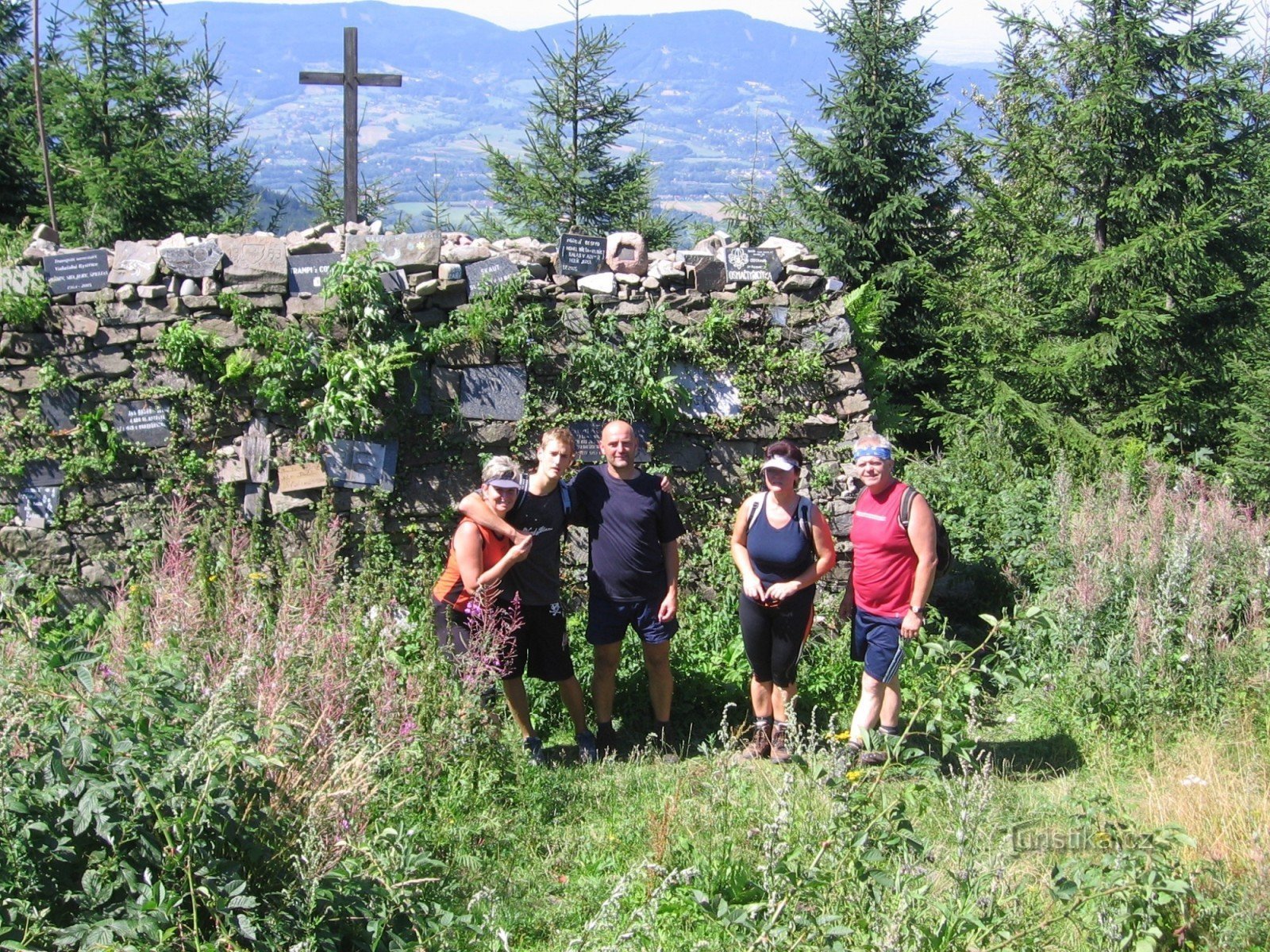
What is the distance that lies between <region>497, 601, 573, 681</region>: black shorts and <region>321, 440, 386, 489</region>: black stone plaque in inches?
80.0

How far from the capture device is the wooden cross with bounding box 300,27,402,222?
809cm

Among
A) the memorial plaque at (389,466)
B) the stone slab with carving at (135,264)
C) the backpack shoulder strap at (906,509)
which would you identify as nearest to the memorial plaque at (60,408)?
the stone slab with carving at (135,264)

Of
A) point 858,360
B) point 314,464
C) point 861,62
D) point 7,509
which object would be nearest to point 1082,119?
point 861,62

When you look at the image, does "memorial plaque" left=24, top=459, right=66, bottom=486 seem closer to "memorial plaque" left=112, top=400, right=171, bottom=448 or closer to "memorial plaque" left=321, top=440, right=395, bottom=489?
"memorial plaque" left=112, top=400, right=171, bottom=448

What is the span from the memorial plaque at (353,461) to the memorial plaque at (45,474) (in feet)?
6.05

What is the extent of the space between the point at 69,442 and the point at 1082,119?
8774 mm

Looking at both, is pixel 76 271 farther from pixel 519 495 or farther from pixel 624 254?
pixel 519 495

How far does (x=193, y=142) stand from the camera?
1360cm

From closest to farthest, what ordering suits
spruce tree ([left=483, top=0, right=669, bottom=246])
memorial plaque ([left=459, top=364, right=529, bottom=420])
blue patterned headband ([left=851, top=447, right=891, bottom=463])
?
1. blue patterned headband ([left=851, top=447, right=891, bottom=463])
2. memorial plaque ([left=459, top=364, right=529, bottom=420])
3. spruce tree ([left=483, top=0, right=669, bottom=246])

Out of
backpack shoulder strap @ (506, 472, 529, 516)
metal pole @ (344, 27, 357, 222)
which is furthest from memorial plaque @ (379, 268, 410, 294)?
backpack shoulder strap @ (506, 472, 529, 516)

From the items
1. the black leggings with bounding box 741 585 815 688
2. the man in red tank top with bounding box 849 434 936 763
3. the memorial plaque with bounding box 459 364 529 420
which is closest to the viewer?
the man in red tank top with bounding box 849 434 936 763

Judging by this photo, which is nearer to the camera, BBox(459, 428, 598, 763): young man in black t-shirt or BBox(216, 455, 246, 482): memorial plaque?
BBox(459, 428, 598, 763): young man in black t-shirt

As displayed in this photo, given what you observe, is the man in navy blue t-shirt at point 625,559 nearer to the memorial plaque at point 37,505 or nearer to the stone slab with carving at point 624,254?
the stone slab with carving at point 624,254

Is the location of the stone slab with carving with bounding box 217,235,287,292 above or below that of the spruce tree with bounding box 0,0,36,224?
below
